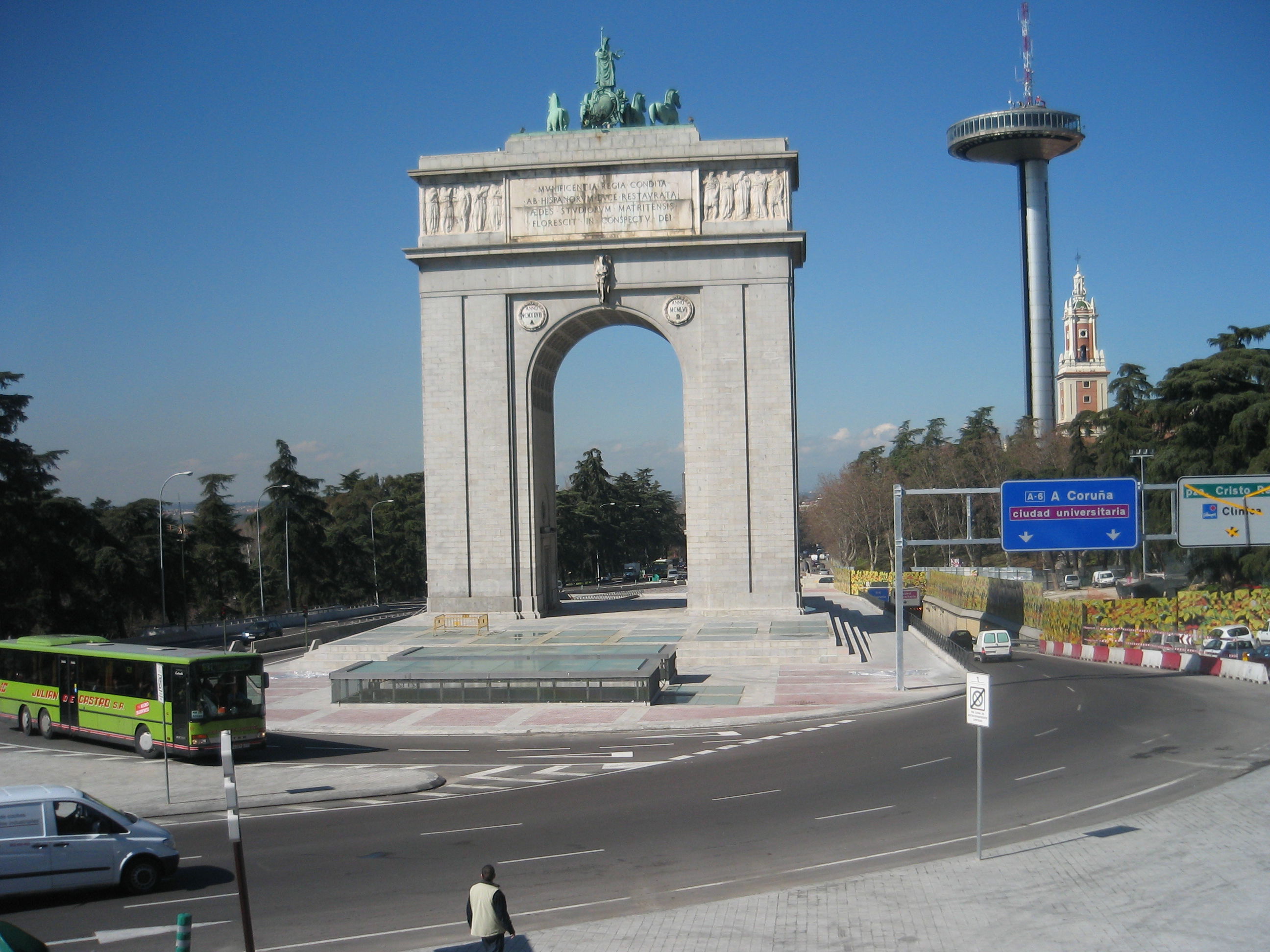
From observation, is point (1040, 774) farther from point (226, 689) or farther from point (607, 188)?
point (607, 188)

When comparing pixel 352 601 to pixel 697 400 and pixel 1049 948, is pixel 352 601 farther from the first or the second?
pixel 1049 948

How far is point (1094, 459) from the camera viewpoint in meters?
74.3

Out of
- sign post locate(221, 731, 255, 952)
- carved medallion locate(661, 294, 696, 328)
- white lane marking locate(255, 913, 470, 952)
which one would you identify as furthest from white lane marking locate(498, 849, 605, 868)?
carved medallion locate(661, 294, 696, 328)

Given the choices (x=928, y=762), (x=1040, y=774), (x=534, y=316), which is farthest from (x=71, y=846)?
(x=534, y=316)

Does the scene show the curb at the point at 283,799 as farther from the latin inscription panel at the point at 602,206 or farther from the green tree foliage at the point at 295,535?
the green tree foliage at the point at 295,535

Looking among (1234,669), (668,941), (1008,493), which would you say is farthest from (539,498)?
(668,941)

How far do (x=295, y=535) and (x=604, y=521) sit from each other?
40.1 m

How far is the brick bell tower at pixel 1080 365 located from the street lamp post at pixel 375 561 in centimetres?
11557

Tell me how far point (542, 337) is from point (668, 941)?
38.3m

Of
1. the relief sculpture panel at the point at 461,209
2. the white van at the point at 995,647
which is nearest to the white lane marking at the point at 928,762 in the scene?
the white van at the point at 995,647

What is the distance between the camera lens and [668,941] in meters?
12.1

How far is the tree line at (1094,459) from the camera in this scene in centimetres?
5503

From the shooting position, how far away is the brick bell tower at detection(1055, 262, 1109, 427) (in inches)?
6634

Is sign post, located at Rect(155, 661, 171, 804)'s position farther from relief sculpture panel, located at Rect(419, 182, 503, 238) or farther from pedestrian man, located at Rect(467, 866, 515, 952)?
relief sculpture panel, located at Rect(419, 182, 503, 238)
